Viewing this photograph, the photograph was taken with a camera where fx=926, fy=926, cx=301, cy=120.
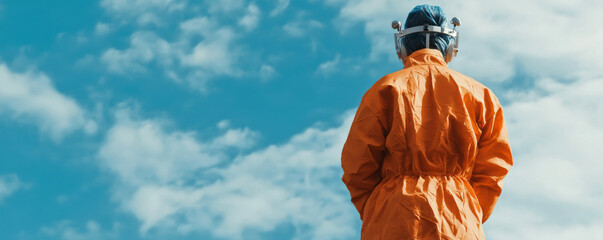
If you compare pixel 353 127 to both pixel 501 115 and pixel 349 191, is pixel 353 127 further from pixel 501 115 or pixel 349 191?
pixel 501 115

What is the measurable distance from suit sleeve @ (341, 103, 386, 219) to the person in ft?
0.03

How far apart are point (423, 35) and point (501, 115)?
4.26 feet

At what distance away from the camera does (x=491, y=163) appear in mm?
9547

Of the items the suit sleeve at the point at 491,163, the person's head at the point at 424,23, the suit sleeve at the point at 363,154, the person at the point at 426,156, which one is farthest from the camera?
the person's head at the point at 424,23

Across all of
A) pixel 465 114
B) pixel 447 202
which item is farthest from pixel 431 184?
pixel 465 114

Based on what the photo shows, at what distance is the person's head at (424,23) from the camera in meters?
10.4

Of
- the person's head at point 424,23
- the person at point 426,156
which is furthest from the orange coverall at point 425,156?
the person's head at point 424,23

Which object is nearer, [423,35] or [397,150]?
[397,150]

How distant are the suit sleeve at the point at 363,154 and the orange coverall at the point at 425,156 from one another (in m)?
0.01

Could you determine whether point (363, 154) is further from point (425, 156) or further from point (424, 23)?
point (424, 23)

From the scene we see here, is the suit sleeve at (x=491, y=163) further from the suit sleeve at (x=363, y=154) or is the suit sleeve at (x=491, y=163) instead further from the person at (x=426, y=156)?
the suit sleeve at (x=363, y=154)

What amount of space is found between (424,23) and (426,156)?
74.9 inches

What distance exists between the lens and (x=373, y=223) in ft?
30.0

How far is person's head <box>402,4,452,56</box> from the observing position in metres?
10.4
